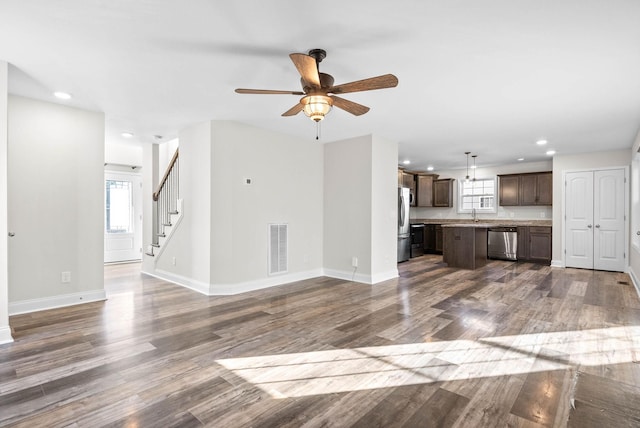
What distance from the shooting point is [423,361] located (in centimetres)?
255

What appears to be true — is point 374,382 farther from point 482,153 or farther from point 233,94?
point 482,153

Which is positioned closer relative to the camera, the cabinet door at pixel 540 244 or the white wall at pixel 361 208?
the white wall at pixel 361 208

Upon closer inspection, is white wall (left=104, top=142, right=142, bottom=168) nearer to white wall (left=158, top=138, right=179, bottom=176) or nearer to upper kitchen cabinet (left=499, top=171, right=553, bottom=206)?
white wall (left=158, top=138, right=179, bottom=176)

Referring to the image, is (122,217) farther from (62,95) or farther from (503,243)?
(503,243)

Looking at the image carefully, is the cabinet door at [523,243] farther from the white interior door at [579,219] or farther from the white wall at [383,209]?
the white wall at [383,209]

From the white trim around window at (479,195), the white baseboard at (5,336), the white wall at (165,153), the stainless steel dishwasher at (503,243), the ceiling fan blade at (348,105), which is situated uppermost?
the white wall at (165,153)

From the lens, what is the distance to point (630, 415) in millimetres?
1892

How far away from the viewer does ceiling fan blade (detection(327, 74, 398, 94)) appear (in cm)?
238

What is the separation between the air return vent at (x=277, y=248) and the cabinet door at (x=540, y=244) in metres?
5.90

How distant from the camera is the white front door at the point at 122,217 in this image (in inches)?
293

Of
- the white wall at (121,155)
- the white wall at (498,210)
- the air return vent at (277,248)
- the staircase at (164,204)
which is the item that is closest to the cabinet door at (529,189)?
the white wall at (498,210)

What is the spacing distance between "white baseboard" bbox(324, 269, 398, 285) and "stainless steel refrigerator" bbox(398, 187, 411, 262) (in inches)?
72.4

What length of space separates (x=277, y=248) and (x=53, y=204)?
2.92 meters

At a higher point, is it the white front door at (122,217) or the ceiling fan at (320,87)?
the ceiling fan at (320,87)
